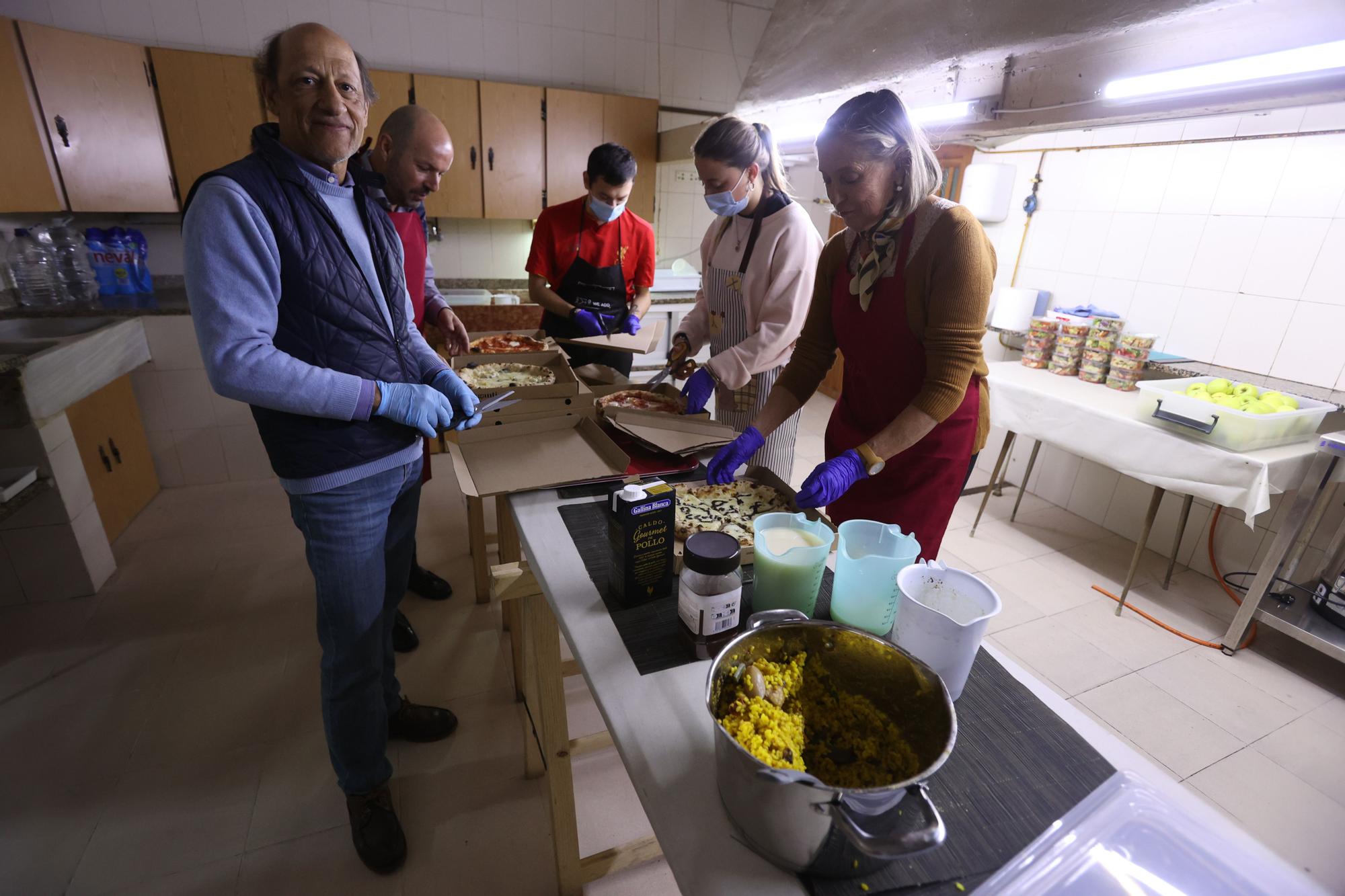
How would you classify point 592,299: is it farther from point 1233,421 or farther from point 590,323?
point 1233,421

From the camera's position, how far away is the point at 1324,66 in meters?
1.03

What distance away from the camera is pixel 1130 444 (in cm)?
246

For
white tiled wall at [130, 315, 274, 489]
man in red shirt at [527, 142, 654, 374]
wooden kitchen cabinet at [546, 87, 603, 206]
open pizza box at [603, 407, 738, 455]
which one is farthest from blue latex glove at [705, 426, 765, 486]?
wooden kitchen cabinet at [546, 87, 603, 206]

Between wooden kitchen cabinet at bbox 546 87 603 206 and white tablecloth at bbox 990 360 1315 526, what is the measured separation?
9.32 feet

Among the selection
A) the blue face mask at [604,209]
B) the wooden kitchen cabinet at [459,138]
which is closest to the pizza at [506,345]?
the blue face mask at [604,209]

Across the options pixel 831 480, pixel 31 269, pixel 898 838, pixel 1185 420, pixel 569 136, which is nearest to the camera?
pixel 898 838

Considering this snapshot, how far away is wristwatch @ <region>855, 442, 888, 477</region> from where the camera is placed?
49.9 inches

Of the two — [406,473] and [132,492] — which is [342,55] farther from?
[132,492]

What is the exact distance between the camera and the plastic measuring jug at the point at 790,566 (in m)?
0.93

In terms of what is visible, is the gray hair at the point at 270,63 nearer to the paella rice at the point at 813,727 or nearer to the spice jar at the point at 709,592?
the spice jar at the point at 709,592

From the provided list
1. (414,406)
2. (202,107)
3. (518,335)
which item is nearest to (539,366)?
(518,335)

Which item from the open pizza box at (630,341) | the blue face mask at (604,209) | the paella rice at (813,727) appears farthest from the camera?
the blue face mask at (604,209)

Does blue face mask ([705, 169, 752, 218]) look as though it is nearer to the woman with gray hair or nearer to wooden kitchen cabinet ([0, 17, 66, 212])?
the woman with gray hair

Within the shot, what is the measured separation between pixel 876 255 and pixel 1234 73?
683 mm
